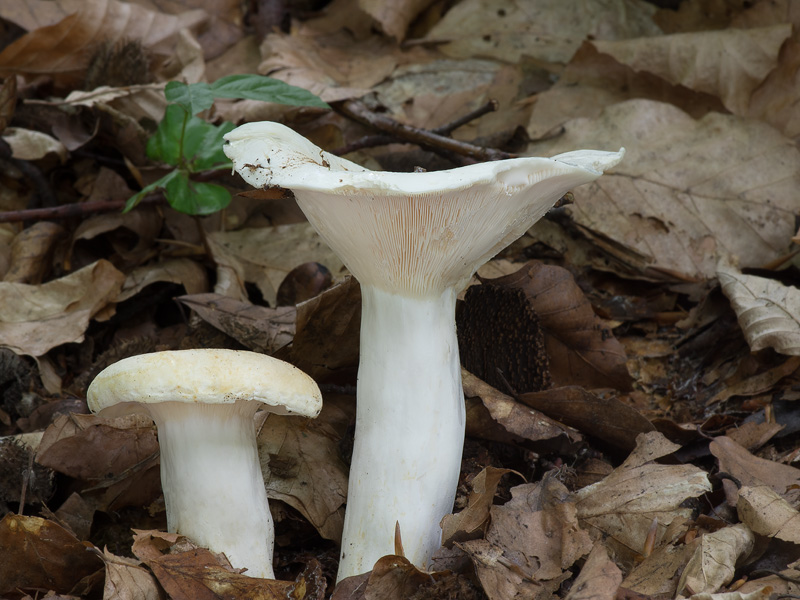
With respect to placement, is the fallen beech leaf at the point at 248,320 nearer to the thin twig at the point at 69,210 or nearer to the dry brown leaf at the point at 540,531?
the thin twig at the point at 69,210

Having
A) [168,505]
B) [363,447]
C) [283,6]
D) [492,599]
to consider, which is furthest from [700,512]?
[283,6]

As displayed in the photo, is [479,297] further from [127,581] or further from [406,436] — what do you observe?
[127,581]

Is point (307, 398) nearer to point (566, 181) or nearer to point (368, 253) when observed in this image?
point (368, 253)

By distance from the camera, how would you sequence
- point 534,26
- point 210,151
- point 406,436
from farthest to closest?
point 534,26 < point 210,151 < point 406,436

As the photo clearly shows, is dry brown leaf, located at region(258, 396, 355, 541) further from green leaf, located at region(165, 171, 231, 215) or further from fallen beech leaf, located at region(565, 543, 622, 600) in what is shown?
green leaf, located at region(165, 171, 231, 215)

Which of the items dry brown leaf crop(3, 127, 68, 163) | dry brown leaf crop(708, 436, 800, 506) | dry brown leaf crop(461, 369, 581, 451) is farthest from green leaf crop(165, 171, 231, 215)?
dry brown leaf crop(708, 436, 800, 506)

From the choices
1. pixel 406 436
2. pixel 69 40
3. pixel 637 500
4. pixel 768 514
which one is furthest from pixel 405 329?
pixel 69 40
